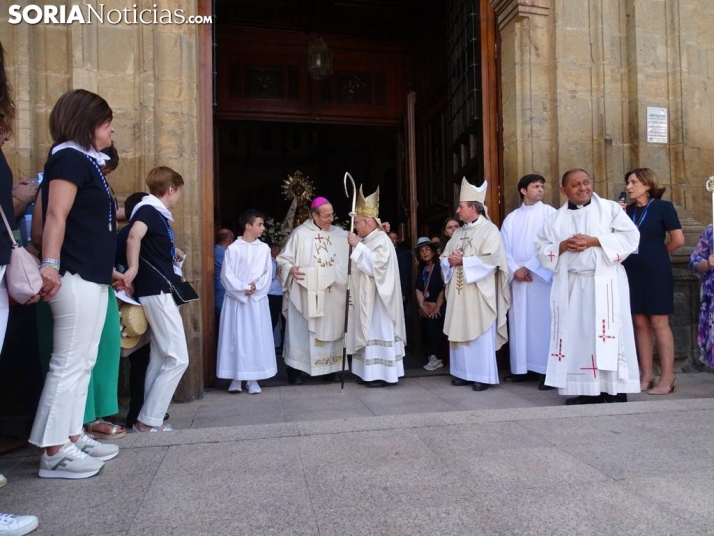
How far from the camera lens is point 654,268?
16.3ft

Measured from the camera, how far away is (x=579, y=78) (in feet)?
20.3

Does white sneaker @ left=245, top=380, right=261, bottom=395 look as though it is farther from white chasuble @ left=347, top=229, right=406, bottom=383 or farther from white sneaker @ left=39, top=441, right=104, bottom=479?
white sneaker @ left=39, top=441, right=104, bottom=479

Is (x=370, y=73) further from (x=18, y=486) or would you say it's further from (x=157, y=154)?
(x=18, y=486)

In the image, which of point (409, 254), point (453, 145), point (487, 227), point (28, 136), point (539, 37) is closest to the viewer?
point (28, 136)

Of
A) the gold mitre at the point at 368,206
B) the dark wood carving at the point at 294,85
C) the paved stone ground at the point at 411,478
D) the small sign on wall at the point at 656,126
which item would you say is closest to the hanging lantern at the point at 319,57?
the dark wood carving at the point at 294,85

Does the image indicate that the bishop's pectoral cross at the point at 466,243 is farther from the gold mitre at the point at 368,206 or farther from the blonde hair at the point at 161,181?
the blonde hair at the point at 161,181

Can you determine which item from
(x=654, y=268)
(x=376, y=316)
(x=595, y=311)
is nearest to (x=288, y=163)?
(x=376, y=316)

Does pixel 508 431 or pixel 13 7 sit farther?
pixel 13 7

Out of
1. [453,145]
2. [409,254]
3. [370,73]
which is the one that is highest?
[370,73]

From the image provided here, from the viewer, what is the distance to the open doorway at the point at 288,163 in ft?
55.9

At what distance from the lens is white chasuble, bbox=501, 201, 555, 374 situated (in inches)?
224

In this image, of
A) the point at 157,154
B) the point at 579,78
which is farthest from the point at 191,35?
the point at 579,78

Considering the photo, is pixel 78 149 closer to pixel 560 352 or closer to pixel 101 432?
pixel 101 432

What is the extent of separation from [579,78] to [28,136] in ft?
16.7
